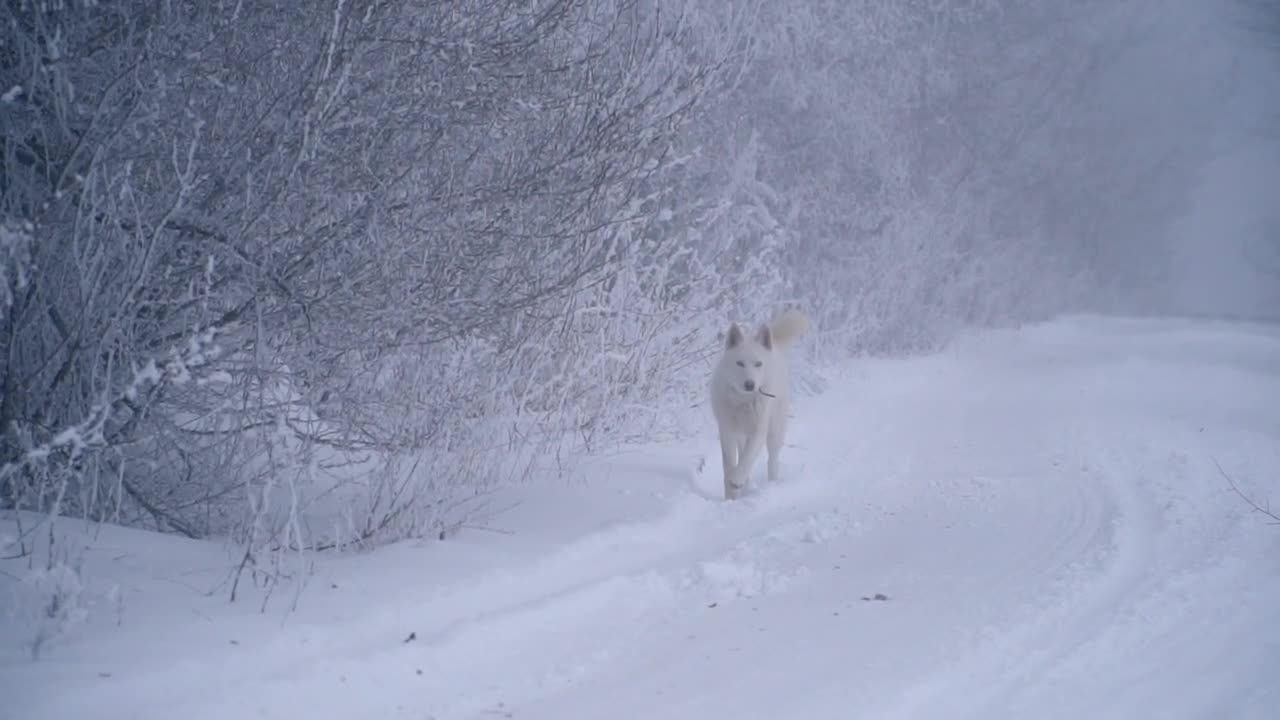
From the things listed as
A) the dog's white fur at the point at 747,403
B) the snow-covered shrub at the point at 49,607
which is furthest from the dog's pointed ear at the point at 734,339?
the snow-covered shrub at the point at 49,607

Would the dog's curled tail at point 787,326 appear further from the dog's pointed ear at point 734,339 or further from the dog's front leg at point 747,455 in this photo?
the dog's front leg at point 747,455

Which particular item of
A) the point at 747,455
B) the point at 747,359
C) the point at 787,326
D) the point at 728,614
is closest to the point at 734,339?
the point at 747,359

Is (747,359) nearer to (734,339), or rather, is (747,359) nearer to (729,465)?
(734,339)

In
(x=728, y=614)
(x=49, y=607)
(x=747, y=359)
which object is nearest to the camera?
(x=49, y=607)

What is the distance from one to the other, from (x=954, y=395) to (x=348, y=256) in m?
9.96

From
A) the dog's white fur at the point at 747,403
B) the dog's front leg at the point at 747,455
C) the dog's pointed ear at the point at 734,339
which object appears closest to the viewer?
the dog's front leg at the point at 747,455

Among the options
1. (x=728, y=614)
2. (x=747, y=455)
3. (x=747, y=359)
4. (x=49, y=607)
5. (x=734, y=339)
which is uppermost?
(x=734, y=339)

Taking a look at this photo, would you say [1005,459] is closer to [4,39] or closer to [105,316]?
[105,316]

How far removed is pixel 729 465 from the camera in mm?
6391

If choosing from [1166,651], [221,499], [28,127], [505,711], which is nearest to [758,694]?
[505,711]

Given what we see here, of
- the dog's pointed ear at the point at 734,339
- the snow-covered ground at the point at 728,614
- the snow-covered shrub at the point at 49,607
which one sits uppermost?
the dog's pointed ear at the point at 734,339

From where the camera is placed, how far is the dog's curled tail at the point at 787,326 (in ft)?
24.1

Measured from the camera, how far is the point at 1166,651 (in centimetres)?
347

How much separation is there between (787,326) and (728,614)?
12.8ft
